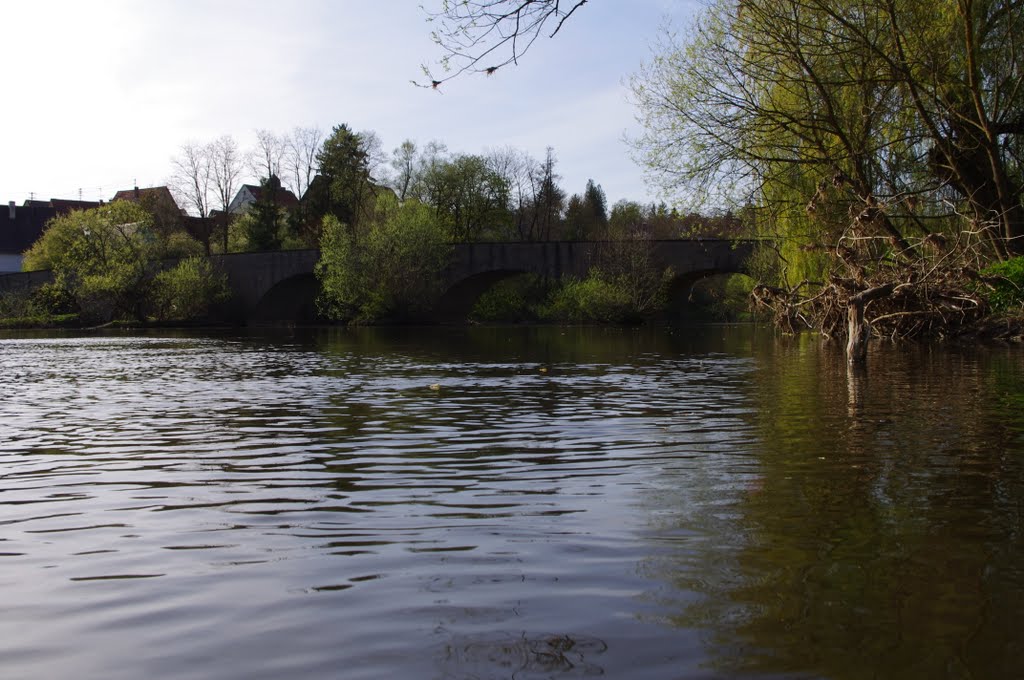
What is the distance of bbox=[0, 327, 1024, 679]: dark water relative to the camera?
11.3ft

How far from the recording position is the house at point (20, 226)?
310 feet

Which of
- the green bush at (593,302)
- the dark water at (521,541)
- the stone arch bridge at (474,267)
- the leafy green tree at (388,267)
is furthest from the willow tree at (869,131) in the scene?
the leafy green tree at (388,267)

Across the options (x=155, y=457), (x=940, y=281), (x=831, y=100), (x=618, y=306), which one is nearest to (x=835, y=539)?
(x=155, y=457)

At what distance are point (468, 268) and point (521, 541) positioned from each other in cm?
5038

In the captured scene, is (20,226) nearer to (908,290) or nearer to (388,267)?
(388,267)

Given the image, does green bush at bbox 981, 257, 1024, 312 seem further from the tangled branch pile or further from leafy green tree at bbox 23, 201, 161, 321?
leafy green tree at bbox 23, 201, 161, 321

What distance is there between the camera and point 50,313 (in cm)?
5981

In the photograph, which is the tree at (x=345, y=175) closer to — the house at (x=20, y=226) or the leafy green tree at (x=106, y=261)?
the leafy green tree at (x=106, y=261)

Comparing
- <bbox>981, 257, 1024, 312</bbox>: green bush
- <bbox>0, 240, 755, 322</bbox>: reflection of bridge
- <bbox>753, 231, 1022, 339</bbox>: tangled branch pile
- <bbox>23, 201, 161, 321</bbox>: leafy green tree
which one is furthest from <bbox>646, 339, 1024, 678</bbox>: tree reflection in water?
<bbox>23, 201, 161, 321</bbox>: leafy green tree

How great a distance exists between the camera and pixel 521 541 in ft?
16.2

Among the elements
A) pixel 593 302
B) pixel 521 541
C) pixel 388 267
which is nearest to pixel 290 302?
pixel 388 267

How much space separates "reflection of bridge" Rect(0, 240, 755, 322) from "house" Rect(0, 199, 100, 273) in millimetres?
29656

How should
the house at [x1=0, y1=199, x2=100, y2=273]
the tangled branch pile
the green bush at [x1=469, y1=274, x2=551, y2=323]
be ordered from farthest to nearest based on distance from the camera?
1. the house at [x1=0, y1=199, x2=100, y2=273]
2. the green bush at [x1=469, y1=274, x2=551, y2=323]
3. the tangled branch pile

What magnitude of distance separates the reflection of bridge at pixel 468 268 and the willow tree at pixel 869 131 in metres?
25.0
